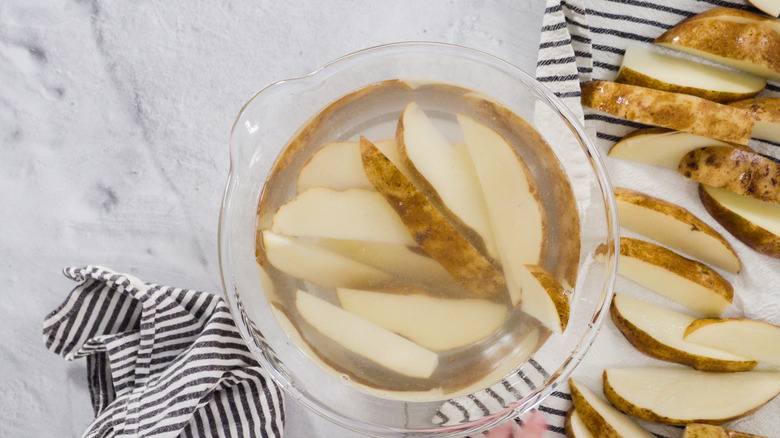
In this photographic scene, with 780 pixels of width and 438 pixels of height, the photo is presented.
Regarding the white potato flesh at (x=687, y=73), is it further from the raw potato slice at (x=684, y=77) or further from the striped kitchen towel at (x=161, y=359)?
the striped kitchen towel at (x=161, y=359)

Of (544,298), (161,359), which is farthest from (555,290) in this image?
(161,359)

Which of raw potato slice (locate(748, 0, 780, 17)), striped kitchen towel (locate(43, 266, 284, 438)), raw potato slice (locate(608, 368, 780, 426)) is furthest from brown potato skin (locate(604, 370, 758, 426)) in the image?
raw potato slice (locate(748, 0, 780, 17))

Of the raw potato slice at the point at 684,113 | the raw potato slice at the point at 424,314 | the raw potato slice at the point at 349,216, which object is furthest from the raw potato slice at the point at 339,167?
the raw potato slice at the point at 684,113

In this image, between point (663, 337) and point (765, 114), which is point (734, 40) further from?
point (663, 337)

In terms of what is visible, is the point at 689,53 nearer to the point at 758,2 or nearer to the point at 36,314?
the point at 758,2

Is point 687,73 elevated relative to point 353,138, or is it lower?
lower

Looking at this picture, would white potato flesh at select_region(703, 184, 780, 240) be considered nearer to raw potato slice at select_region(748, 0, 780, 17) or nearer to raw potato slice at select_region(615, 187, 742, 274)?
raw potato slice at select_region(615, 187, 742, 274)
